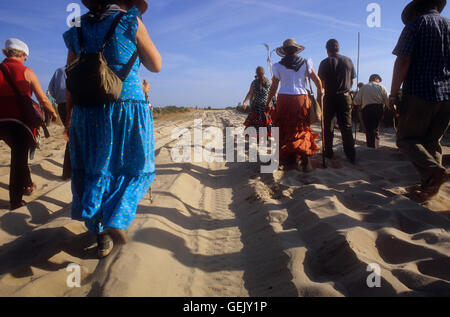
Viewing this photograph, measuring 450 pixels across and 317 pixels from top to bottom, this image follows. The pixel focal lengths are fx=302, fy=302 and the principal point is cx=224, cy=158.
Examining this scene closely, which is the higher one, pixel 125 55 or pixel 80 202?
pixel 125 55

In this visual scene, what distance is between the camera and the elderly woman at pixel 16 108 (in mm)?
3443

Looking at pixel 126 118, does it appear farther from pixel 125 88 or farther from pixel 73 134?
pixel 73 134

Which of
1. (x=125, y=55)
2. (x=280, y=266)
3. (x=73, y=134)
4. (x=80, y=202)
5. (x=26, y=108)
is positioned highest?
(x=125, y=55)

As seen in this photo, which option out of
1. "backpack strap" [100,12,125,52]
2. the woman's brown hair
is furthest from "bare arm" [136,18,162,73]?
the woman's brown hair

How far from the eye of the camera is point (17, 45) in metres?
3.54

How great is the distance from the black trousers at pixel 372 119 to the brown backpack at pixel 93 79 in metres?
5.40

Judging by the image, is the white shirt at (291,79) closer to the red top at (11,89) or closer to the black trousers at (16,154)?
the red top at (11,89)

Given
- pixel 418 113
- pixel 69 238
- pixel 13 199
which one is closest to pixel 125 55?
pixel 69 238

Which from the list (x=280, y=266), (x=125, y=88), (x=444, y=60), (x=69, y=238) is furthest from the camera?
(x=444, y=60)

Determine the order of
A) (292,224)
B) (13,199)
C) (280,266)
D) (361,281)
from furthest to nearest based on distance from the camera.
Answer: (13,199)
(292,224)
(280,266)
(361,281)

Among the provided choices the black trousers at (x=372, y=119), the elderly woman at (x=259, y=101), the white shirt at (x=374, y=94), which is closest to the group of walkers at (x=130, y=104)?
the white shirt at (x=374, y=94)

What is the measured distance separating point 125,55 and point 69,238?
5.01ft

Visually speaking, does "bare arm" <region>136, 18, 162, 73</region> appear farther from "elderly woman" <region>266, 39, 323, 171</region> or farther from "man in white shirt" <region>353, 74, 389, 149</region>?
"man in white shirt" <region>353, 74, 389, 149</region>

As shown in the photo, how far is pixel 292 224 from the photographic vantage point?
2688mm
